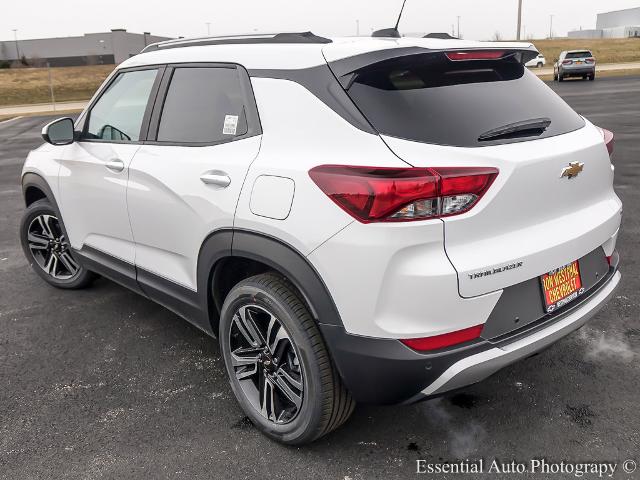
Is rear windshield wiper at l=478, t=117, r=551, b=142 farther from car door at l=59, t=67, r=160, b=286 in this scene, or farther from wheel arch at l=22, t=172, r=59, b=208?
wheel arch at l=22, t=172, r=59, b=208

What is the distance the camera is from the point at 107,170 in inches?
140

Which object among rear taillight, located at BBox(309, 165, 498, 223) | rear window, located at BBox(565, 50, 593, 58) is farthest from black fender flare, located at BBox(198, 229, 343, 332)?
rear window, located at BBox(565, 50, 593, 58)

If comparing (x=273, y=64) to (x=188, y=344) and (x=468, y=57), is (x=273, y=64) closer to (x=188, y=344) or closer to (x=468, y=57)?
(x=468, y=57)

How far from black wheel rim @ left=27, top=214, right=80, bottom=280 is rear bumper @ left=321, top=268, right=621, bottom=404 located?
3035mm

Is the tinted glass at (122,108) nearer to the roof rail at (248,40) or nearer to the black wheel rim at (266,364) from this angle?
the roof rail at (248,40)

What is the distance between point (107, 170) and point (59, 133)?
620mm

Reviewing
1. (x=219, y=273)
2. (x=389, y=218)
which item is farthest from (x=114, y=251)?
(x=389, y=218)

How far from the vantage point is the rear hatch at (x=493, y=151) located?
2197 millimetres

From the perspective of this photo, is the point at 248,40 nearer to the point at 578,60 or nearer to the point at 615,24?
the point at 578,60

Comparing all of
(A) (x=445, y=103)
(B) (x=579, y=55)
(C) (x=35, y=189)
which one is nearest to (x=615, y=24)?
(B) (x=579, y=55)

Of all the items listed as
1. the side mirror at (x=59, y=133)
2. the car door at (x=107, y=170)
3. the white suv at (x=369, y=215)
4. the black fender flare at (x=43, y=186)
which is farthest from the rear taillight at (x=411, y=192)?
the black fender flare at (x=43, y=186)

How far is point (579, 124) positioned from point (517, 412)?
1.42 meters

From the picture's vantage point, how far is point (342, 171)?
222 centimetres

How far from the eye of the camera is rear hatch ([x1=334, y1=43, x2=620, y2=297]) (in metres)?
2.20
